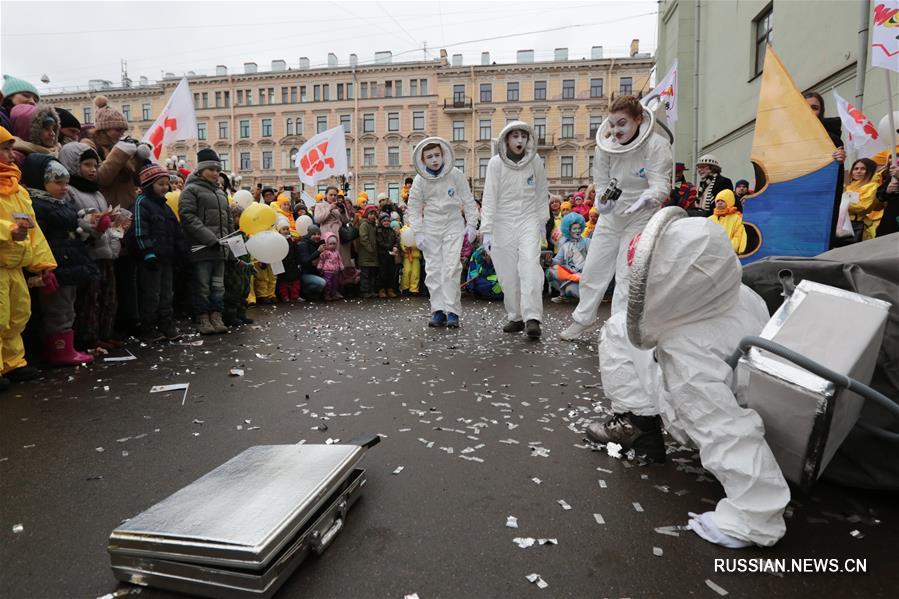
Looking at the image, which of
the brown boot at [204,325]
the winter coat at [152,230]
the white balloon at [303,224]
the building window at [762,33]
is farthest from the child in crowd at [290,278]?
the building window at [762,33]

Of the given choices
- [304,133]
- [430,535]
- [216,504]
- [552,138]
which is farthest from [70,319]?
[304,133]

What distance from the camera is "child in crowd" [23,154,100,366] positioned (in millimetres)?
4699

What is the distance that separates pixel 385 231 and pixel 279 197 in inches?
108

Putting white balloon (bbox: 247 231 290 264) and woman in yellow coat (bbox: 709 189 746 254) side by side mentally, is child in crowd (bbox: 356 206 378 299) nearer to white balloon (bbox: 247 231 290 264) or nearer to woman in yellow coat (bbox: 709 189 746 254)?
white balloon (bbox: 247 231 290 264)

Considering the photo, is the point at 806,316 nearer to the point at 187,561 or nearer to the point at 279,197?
the point at 187,561

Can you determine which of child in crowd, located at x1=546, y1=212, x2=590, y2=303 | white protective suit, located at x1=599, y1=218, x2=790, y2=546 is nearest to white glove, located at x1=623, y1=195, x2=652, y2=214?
white protective suit, located at x1=599, y1=218, x2=790, y2=546

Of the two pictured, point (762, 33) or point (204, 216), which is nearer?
point (204, 216)

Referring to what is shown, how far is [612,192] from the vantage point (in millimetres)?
5102

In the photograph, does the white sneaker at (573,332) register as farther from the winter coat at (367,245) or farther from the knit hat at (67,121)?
the knit hat at (67,121)

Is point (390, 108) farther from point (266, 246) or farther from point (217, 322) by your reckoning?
point (217, 322)

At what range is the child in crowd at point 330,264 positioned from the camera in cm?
1052

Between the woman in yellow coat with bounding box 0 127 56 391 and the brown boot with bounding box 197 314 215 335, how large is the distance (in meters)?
2.06

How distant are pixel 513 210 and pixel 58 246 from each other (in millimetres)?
4750

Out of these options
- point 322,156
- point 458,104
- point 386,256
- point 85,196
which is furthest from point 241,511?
point 458,104
